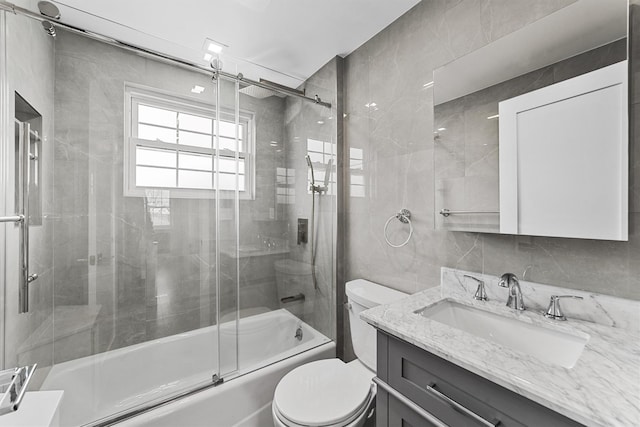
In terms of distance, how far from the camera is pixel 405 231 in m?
1.54

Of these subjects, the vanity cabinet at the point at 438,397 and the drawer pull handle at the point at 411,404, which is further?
the drawer pull handle at the point at 411,404

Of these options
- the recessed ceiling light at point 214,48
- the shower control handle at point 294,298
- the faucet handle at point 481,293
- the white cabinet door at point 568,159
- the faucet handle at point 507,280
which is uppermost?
the recessed ceiling light at point 214,48

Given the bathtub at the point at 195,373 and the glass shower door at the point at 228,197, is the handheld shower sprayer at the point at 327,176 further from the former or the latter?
the bathtub at the point at 195,373

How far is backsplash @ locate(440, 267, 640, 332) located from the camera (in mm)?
809

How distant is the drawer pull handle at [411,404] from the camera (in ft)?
2.50

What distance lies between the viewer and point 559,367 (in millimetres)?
636

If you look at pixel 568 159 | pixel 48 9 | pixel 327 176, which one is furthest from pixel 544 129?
pixel 48 9

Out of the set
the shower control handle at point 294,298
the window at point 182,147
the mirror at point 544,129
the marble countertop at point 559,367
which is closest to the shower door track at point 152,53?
the window at point 182,147

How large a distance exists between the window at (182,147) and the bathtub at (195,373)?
980 millimetres

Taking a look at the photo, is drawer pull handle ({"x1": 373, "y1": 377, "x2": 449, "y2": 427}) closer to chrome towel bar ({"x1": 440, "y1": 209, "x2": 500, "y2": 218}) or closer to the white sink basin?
the white sink basin

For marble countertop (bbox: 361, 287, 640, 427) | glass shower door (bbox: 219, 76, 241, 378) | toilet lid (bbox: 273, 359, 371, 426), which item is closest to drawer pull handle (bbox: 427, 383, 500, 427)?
marble countertop (bbox: 361, 287, 640, 427)

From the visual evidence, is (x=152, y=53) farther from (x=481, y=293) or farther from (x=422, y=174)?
(x=481, y=293)

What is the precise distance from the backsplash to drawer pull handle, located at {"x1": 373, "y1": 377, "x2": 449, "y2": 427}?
0.50 m

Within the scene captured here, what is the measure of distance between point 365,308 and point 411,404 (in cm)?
66
